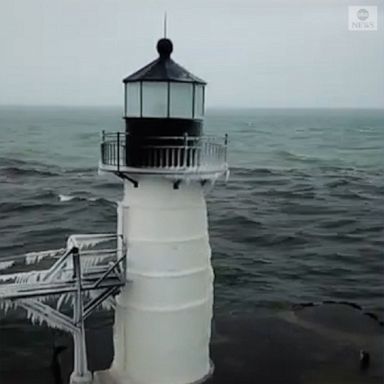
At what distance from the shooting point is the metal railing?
2.47 m

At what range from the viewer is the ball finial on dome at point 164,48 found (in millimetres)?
2494

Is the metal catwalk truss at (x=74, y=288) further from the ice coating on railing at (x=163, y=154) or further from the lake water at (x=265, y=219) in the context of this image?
the lake water at (x=265, y=219)

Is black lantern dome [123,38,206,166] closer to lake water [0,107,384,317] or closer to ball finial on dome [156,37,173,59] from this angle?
ball finial on dome [156,37,173,59]

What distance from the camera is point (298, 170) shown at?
1286 centimetres

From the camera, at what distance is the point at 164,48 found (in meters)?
2.49

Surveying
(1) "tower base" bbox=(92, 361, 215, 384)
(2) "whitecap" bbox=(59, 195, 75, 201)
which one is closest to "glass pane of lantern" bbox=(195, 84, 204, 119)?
(1) "tower base" bbox=(92, 361, 215, 384)

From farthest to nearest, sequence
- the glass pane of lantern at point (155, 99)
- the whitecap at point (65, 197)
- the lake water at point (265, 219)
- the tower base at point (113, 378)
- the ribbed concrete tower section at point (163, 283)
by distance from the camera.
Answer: the whitecap at point (65, 197) → the lake water at point (265, 219) → the tower base at point (113, 378) → the ribbed concrete tower section at point (163, 283) → the glass pane of lantern at point (155, 99)

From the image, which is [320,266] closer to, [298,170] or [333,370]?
[333,370]

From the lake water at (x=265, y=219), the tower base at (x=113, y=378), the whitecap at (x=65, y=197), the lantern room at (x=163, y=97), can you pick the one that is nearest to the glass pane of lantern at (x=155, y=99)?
the lantern room at (x=163, y=97)

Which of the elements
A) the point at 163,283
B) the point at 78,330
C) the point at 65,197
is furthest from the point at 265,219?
the point at 78,330

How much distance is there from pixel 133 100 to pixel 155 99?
0.10 metres

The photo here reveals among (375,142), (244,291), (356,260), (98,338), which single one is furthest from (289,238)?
(375,142)

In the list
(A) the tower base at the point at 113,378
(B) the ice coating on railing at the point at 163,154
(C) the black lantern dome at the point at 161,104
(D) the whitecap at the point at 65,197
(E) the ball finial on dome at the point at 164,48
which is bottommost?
(A) the tower base at the point at 113,378

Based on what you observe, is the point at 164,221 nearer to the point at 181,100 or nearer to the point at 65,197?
the point at 181,100
